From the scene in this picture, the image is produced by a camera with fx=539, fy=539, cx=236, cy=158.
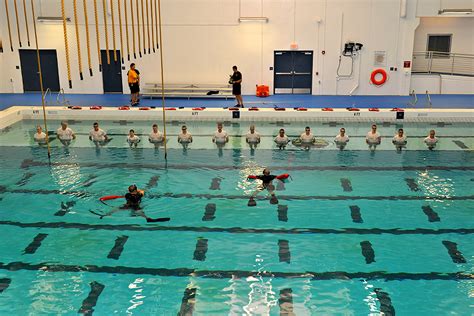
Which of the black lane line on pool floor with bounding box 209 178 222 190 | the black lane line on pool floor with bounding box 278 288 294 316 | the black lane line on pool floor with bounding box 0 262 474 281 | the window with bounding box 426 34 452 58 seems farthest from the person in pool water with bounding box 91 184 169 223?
the window with bounding box 426 34 452 58

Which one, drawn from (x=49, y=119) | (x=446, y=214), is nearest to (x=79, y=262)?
(x=446, y=214)

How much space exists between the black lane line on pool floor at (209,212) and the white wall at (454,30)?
14518 millimetres

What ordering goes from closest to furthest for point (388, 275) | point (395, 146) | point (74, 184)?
point (388, 275), point (74, 184), point (395, 146)

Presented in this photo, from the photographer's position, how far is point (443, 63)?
2083cm

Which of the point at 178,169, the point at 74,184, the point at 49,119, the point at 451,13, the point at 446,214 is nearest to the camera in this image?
the point at 446,214

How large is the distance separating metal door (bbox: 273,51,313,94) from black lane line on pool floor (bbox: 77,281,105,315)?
46.7 feet

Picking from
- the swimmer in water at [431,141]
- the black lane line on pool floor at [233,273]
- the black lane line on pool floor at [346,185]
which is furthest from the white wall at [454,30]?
the black lane line on pool floor at [233,273]

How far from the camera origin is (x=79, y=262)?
752 cm

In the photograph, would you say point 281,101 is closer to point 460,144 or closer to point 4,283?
point 460,144

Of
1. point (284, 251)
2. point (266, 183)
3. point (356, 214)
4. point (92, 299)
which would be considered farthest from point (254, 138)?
point (92, 299)

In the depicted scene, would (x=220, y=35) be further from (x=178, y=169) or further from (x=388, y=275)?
(x=388, y=275)

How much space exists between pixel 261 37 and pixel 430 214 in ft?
39.0

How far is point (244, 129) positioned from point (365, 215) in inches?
273

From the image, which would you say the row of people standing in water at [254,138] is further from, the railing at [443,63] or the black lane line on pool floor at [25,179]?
the railing at [443,63]
